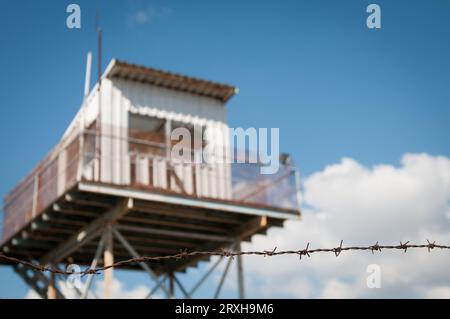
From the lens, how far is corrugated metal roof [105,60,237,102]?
65.3 feet

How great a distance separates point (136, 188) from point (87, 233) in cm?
245

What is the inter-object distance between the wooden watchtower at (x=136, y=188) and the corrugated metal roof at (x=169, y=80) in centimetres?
3

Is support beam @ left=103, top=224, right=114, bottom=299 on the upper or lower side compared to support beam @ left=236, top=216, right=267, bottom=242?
lower

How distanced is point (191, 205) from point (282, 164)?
276cm

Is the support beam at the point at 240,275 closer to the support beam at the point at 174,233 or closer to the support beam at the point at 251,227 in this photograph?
the support beam at the point at 251,227

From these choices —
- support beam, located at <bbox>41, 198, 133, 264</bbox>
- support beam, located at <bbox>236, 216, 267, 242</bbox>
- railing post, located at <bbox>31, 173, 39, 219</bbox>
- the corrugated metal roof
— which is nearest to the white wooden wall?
the corrugated metal roof

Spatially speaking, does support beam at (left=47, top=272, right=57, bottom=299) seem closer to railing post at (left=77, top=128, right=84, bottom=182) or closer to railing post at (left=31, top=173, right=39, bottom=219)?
railing post at (left=31, top=173, right=39, bottom=219)

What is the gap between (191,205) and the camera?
18594 mm

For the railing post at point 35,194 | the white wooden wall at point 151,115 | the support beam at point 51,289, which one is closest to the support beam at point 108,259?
the white wooden wall at point 151,115

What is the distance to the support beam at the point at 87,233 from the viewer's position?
59.6ft

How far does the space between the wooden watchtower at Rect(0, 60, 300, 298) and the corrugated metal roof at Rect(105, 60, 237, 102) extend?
29 millimetres

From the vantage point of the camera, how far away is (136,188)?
17906 mm
